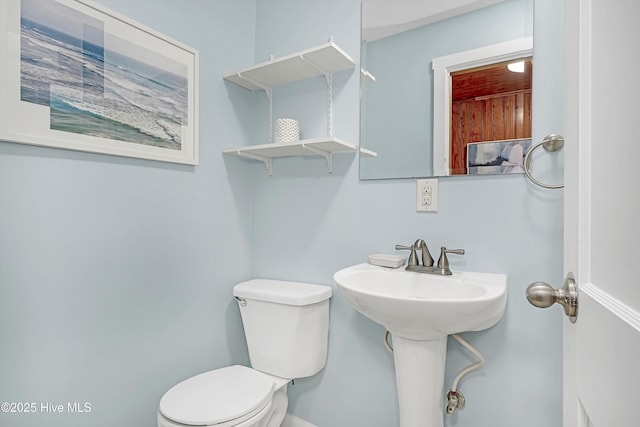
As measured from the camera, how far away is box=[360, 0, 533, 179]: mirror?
49.5 inches

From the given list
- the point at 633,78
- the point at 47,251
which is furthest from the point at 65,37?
the point at 633,78

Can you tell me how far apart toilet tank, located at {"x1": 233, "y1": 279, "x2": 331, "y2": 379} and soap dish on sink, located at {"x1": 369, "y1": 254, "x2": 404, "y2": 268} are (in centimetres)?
31

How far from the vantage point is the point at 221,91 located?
5.59ft

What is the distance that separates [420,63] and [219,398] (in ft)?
4.99

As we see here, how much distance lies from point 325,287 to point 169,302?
27.2 inches

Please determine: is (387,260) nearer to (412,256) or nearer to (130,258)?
(412,256)

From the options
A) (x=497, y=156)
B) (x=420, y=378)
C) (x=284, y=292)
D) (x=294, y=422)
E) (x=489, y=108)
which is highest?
(x=489, y=108)

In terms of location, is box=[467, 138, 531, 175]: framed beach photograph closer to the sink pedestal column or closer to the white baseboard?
the sink pedestal column

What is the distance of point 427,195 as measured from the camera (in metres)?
1.36

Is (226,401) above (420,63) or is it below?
below

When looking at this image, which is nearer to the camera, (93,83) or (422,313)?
(422,313)

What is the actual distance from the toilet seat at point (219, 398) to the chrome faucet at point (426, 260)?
0.74m

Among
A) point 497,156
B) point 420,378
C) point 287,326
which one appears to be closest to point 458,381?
point 420,378

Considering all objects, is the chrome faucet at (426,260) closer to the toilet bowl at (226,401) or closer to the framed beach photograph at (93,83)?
the toilet bowl at (226,401)
